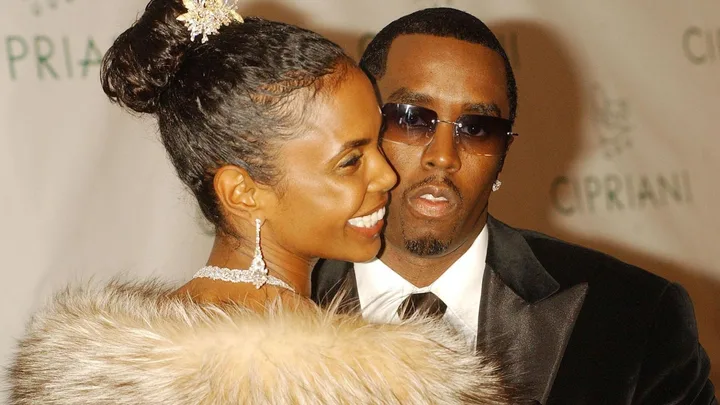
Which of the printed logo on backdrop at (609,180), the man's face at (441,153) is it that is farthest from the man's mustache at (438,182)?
the printed logo on backdrop at (609,180)

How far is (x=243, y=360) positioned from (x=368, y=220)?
428 millimetres

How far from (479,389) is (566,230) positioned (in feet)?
7.90

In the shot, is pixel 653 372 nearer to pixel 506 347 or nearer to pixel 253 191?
pixel 506 347

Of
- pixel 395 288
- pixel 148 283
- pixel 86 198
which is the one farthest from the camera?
pixel 86 198

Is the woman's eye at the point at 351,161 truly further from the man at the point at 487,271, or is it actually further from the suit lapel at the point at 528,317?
the suit lapel at the point at 528,317

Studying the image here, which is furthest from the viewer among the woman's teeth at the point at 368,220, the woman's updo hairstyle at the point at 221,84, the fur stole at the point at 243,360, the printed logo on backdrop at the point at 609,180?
the printed logo on backdrop at the point at 609,180

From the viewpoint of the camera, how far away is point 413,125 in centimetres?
212

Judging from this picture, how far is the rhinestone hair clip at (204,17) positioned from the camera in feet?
5.15

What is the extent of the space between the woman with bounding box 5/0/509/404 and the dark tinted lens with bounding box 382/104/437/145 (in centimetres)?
47

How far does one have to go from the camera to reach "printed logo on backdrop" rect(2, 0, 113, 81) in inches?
105

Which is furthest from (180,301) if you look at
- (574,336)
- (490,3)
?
(490,3)

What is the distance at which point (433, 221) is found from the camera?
218 cm

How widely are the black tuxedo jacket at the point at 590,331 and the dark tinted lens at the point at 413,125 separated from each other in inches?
14.0

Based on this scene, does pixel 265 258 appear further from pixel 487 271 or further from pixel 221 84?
pixel 487 271
